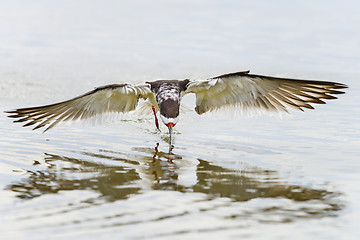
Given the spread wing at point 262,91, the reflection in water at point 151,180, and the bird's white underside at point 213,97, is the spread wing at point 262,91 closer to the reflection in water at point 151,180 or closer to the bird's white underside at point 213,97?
the bird's white underside at point 213,97

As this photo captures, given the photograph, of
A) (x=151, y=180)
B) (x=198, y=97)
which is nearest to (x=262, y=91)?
(x=198, y=97)

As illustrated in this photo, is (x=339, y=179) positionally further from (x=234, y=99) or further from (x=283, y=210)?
(x=234, y=99)

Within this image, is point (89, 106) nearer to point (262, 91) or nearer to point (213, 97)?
point (213, 97)

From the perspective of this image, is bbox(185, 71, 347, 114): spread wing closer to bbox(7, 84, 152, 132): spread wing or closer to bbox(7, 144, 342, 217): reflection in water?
bbox(7, 84, 152, 132): spread wing

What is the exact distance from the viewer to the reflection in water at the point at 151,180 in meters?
4.52

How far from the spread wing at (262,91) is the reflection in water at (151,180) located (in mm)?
1079

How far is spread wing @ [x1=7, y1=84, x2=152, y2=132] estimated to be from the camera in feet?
21.4

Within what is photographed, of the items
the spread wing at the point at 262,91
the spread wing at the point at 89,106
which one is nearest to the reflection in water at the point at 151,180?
the spread wing at the point at 89,106

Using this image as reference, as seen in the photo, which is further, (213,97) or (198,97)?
(198,97)

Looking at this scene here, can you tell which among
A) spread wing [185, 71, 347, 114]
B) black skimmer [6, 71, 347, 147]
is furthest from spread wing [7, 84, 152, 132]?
spread wing [185, 71, 347, 114]

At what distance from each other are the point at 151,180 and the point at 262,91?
2.16 metres

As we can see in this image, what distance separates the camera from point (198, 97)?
7.31 m

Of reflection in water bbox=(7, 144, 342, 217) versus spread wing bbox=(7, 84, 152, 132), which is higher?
spread wing bbox=(7, 84, 152, 132)

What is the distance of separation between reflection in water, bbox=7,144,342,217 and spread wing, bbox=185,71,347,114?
1079mm
